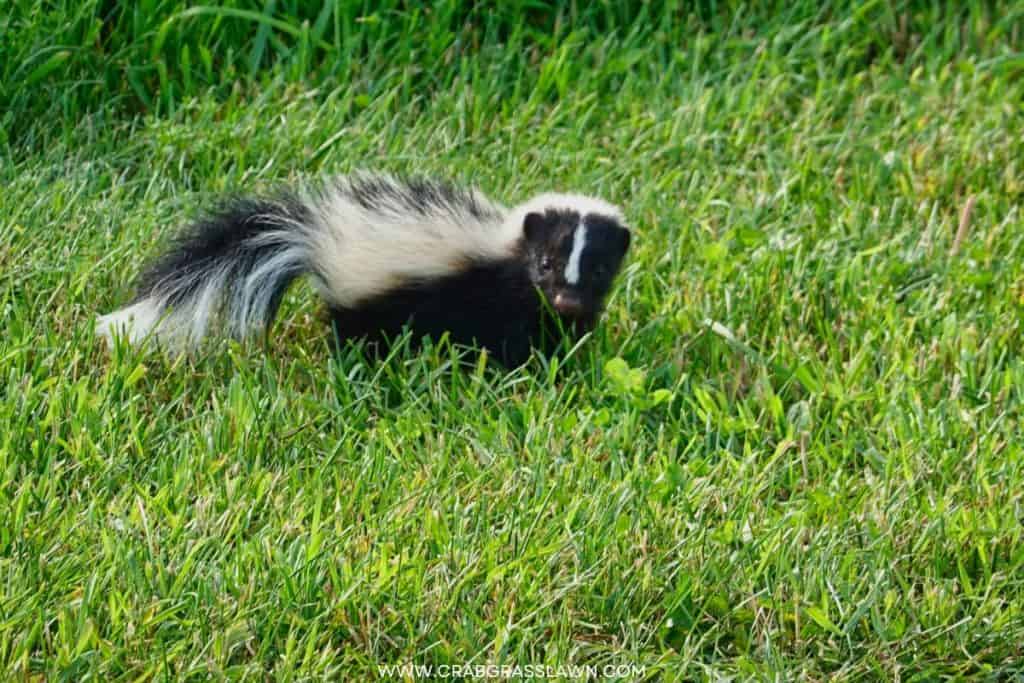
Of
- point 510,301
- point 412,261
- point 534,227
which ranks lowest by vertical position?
point 510,301

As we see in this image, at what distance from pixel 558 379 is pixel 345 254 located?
77cm

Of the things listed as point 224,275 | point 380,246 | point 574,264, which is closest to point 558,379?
point 574,264

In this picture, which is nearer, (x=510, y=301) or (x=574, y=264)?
(x=574, y=264)

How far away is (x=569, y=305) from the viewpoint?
5.05 meters

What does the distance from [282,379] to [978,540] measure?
2052 millimetres

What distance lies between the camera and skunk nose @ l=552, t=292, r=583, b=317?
5.06 metres

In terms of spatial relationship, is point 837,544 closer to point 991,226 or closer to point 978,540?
point 978,540

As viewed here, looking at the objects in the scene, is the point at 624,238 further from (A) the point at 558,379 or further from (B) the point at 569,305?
(A) the point at 558,379

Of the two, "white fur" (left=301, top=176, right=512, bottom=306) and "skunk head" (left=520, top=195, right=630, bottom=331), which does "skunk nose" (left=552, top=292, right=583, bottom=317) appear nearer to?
"skunk head" (left=520, top=195, right=630, bottom=331)

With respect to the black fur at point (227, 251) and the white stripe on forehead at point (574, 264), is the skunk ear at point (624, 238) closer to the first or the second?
the white stripe on forehead at point (574, 264)

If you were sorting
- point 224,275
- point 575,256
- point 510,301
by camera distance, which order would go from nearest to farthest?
point 224,275 → point 575,256 → point 510,301

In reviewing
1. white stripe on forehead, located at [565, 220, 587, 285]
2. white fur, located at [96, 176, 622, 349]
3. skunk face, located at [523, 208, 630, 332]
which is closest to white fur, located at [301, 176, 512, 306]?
white fur, located at [96, 176, 622, 349]

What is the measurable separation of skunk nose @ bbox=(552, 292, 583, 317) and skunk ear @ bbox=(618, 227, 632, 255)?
0.30m

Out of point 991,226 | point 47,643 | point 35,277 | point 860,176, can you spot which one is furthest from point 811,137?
point 47,643
